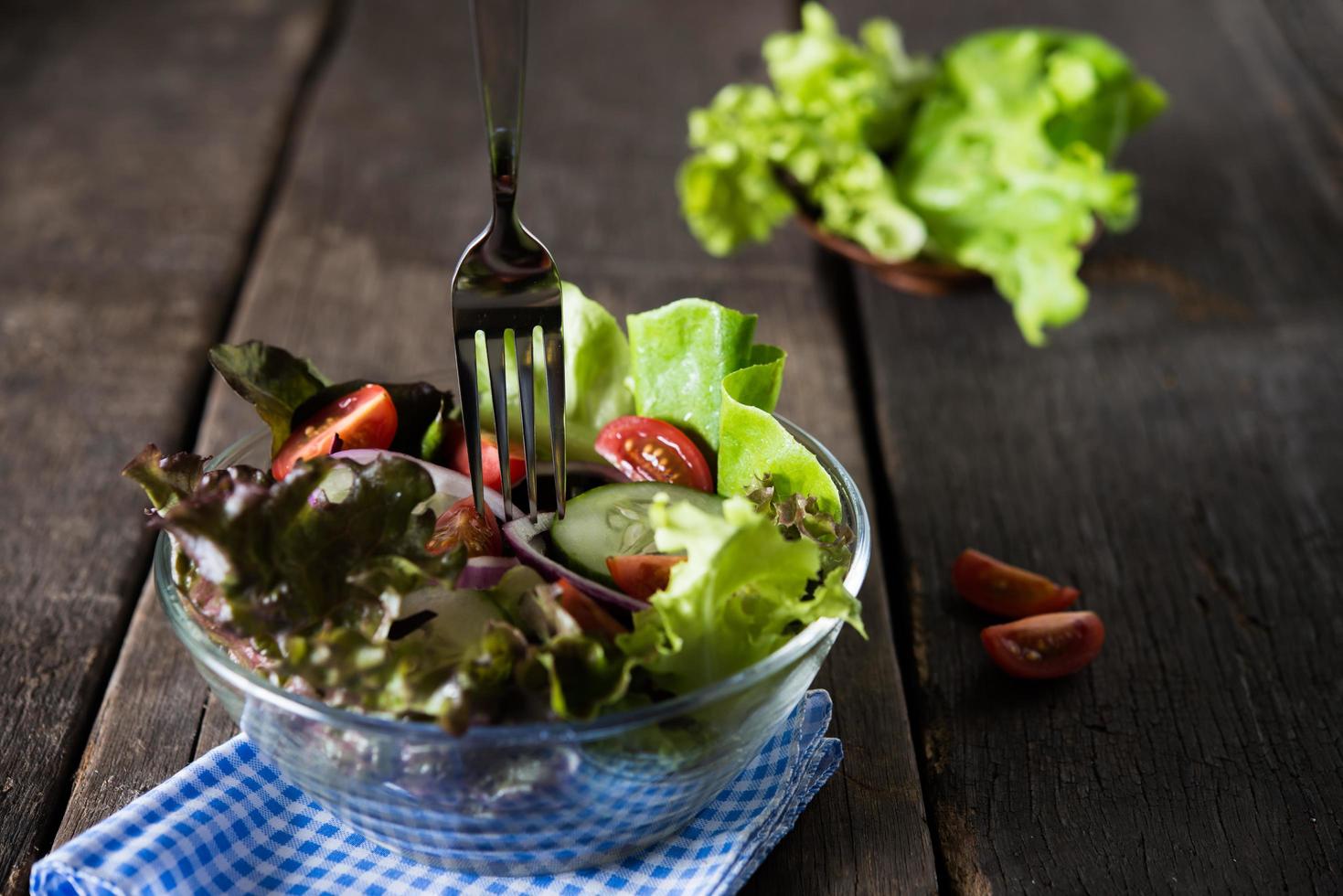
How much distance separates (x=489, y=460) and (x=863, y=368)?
105cm

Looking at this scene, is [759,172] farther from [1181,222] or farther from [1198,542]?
[1198,542]

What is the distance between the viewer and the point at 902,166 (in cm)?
285

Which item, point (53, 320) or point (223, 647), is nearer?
point (223, 647)

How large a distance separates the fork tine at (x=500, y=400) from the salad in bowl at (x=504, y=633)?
3 cm

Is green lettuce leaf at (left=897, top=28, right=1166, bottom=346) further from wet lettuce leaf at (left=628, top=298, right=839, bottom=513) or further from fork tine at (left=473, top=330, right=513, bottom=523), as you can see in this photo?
fork tine at (left=473, top=330, right=513, bottom=523)

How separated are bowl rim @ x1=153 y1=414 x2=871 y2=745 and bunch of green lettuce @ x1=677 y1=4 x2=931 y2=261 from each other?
1.48m

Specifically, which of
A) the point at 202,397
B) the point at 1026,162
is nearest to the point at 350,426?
the point at 202,397

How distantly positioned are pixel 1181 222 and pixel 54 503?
233cm

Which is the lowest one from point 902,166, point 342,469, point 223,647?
point 902,166

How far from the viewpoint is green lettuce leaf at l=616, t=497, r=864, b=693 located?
118cm

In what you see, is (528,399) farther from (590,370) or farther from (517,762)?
(517,762)

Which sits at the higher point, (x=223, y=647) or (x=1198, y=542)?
(x=223, y=647)

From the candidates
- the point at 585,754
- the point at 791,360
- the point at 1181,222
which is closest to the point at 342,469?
the point at 585,754

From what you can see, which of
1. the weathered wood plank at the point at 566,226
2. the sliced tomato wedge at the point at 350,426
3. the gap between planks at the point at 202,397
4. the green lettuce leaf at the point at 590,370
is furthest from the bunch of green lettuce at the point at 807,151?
the sliced tomato wedge at the point at 350,426
